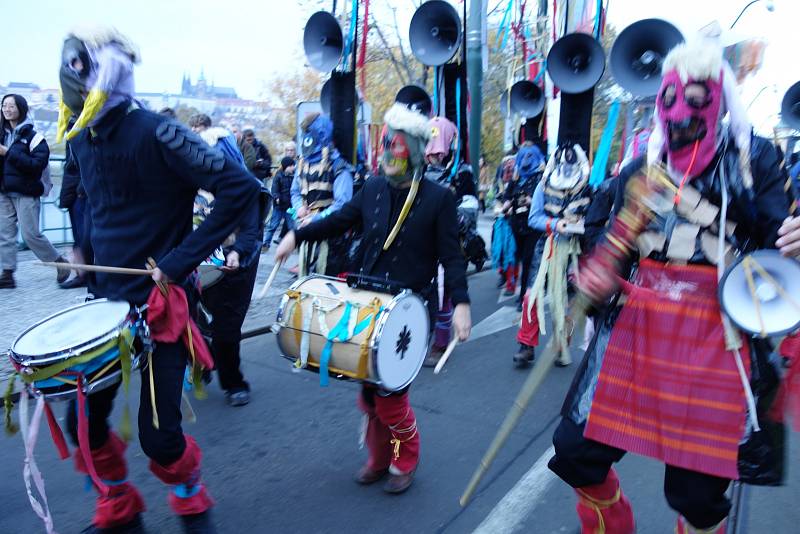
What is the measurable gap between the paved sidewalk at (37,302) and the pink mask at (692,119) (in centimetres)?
441

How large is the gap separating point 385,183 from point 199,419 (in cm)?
203

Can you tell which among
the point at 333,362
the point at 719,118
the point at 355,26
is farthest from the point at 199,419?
the point at 355,26

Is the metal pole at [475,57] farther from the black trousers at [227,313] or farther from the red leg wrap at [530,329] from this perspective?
the black trousers at [227,313]

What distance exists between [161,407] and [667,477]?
1743 millimetres

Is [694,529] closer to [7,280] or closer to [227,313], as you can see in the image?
[227,313]

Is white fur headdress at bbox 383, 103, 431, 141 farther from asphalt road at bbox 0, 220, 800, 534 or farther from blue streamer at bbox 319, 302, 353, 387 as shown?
asphalt road at bbox 0, 220, 800, 534

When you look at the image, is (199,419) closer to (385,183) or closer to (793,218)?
(385,183)

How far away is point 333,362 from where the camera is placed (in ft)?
9.10

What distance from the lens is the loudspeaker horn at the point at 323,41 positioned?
608cm

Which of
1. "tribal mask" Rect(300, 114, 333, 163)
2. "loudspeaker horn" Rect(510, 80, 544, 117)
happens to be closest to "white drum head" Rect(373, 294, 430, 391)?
"tribal mask" Rect(300, 114, 333, 163)

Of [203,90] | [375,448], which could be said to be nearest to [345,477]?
[375,448]

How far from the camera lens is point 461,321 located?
9.52 ft

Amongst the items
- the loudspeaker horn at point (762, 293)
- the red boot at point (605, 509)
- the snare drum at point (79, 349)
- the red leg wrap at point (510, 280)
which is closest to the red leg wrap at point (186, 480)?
the snare drum at point (79, 349)

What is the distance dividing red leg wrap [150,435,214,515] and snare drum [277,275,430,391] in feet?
1.92
